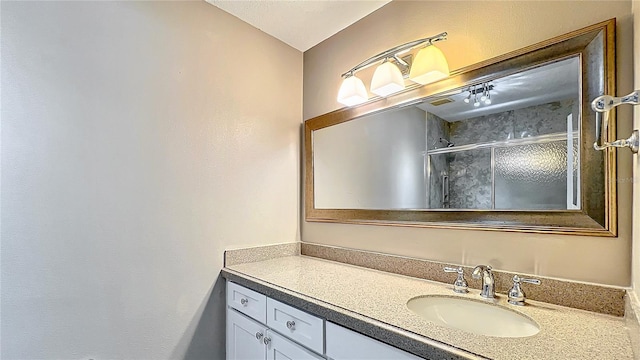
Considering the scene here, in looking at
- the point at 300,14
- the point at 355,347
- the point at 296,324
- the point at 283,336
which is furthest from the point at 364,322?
the point at 300,14

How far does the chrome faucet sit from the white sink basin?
45 millimetres

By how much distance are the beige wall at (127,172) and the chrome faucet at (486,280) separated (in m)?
1.22

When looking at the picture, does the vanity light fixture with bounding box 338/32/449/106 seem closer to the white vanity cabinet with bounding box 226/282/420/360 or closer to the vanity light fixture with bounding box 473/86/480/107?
the vanity light fixture with bounding box 473/86/480/107

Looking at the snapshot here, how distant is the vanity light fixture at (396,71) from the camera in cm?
136

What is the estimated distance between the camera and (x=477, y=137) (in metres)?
1.33

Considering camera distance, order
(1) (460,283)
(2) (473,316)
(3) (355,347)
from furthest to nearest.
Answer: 1. (1) (460,283)
2. (2) (473,316)
3. (3) (355,347)

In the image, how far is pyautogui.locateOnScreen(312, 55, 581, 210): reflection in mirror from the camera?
111 cm

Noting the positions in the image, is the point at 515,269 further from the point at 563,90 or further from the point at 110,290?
the point at 110,290

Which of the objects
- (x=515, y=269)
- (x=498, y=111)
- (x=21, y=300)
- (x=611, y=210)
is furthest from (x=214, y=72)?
(x=611, y=210)

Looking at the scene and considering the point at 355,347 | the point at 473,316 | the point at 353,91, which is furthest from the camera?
the point at 353,91

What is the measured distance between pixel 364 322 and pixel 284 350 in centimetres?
50

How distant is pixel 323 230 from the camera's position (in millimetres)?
1988

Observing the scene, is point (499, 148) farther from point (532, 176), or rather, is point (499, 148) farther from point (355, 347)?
point (355, 347)

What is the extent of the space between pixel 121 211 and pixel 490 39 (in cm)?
180
